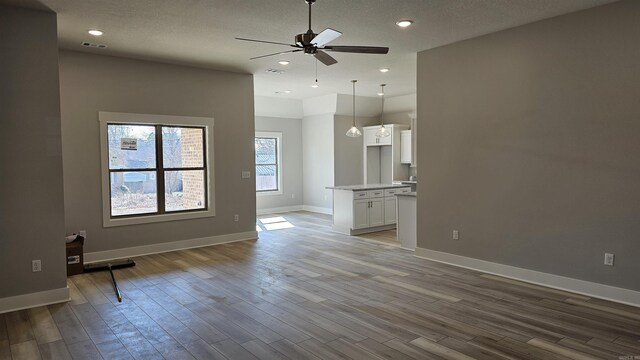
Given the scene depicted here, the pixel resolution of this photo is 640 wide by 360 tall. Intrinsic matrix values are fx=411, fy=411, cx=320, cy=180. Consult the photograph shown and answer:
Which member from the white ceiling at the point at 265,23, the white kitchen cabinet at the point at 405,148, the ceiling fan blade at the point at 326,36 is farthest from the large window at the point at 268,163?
the ceiling fan blade at the point at 326,36

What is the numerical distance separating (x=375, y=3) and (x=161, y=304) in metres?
3.58

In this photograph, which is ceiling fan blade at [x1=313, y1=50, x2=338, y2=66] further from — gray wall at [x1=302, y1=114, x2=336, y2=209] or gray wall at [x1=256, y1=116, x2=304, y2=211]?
gray wall at [x1=256, y1=116, x2=304, y2=211]

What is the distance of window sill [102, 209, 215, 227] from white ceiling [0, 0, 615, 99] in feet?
7.71

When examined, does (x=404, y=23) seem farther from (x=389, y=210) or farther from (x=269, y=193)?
(x=269, y=193)

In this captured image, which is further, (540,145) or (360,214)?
(360,214)

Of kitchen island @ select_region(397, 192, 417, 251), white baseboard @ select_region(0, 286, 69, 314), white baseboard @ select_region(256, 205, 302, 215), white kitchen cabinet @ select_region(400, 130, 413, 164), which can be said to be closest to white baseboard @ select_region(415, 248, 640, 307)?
kitchen island @ select_region(397, 192, 417, 251)

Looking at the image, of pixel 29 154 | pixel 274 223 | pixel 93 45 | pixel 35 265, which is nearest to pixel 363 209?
pixel 274 223

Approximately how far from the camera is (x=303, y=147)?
11.0 meters

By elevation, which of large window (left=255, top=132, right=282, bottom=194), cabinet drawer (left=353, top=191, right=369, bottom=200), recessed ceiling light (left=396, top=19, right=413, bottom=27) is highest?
recessed ceiling light (left=396, top=19, right=413, bottom=27)

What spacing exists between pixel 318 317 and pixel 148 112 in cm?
418

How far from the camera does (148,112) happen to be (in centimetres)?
613

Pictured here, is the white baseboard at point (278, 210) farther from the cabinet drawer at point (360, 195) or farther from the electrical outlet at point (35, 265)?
the electrical outlet at point (35, 265)

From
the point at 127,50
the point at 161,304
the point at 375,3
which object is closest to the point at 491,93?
the point at 375,3

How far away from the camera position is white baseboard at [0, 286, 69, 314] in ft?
13.0
